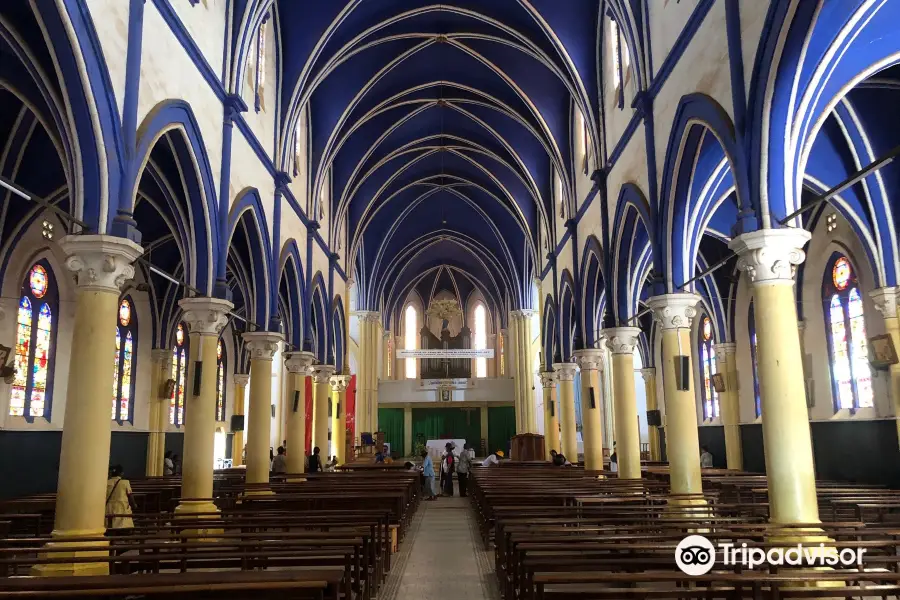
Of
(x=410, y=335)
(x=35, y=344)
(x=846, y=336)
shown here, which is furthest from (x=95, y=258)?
(x=410, y=335)

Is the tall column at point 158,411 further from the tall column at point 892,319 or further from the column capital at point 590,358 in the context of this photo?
the tall column at point 892,319

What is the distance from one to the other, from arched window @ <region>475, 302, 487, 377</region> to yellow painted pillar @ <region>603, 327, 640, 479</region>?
27742 millimetres

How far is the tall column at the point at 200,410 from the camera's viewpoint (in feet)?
40.6

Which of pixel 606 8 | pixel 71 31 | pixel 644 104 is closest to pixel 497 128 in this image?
pixel 606 8

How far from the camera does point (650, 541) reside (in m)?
6.73

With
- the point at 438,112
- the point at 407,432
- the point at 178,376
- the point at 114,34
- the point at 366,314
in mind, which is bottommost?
the point at 407,432

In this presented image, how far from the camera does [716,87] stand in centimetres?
1041

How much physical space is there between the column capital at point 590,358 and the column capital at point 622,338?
3465 mm

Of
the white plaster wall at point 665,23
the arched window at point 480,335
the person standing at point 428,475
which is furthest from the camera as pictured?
the arched window at point 480,335

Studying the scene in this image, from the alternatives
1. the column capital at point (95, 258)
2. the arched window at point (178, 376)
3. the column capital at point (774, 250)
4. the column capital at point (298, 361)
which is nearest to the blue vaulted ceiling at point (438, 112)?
the column capital at point (298, 361)

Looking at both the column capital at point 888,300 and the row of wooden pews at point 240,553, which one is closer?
the row of wooden pews at point 240,553

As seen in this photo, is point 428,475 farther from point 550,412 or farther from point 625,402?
point 550,412

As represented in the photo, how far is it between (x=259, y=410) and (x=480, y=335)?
30107 mm

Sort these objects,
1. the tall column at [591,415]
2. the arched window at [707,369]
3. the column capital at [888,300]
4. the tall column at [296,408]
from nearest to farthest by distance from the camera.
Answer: the column capital at [888,300]
the tall column at [296,408]
the tall column at [591,415]
the arched window at [707,369]
